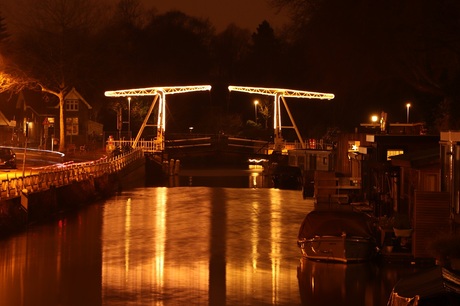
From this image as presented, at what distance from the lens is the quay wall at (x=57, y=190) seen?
28.9 metres

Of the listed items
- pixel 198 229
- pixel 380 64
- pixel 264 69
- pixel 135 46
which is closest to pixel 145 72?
pixel 135 46

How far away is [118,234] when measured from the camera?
30344 mm

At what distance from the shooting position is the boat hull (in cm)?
2256

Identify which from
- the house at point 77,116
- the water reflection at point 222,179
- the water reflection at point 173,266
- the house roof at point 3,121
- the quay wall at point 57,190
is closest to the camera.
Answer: the water reflection at point 173,266

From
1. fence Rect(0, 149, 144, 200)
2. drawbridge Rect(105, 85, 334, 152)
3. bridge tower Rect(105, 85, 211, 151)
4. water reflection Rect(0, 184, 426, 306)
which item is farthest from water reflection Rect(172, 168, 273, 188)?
water reflection Rect(0, 184, 426, 306)

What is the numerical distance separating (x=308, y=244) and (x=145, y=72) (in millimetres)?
69106

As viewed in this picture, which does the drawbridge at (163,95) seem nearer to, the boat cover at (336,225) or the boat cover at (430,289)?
the boat cover at (336,225)

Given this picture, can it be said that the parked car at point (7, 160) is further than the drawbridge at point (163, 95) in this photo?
No

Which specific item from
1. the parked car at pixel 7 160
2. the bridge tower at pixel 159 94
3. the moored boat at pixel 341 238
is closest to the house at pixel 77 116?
the bridge tower at pixel 159 94

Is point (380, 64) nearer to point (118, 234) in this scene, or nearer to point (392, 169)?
point (392, 169)

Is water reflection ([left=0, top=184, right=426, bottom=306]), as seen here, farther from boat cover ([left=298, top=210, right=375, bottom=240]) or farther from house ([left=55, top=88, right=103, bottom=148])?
house ([left=55, top=88, right=103, bottom=148])

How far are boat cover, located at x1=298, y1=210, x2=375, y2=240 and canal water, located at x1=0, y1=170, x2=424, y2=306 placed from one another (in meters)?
0.91

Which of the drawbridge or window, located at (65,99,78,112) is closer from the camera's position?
the drawbridge

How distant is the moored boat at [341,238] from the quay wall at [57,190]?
11517 millimetres
